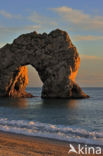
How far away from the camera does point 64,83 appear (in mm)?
53094

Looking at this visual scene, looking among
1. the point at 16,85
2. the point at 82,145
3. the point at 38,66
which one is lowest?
the point at 82,145

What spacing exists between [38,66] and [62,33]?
36.7 feet

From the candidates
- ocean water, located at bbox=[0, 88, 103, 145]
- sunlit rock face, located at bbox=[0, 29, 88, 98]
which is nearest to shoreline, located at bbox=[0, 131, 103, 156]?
ocean water, located at bbox=[0, 88, 103, 145]

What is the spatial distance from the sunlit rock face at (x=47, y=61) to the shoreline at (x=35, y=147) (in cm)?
4153

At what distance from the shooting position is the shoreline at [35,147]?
848cm

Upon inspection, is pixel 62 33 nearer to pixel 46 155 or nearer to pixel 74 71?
pixel 74 71

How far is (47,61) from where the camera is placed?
55344mm

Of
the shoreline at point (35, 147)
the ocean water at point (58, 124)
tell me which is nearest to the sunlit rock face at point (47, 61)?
the ocean water at point (58, 124)

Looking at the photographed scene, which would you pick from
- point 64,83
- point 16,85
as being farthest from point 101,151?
point 16,85

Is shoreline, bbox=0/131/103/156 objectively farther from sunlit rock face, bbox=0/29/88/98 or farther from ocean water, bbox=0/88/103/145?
sunlit rock face, bbox=0/29/88/98

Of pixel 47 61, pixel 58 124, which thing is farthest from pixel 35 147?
pixel 47 61

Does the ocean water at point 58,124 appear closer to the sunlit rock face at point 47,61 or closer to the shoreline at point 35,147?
the shoreline at point 35,147

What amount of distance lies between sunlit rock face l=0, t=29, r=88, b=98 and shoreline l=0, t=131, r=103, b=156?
4153 centimetres

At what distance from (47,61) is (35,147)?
46.4 m
